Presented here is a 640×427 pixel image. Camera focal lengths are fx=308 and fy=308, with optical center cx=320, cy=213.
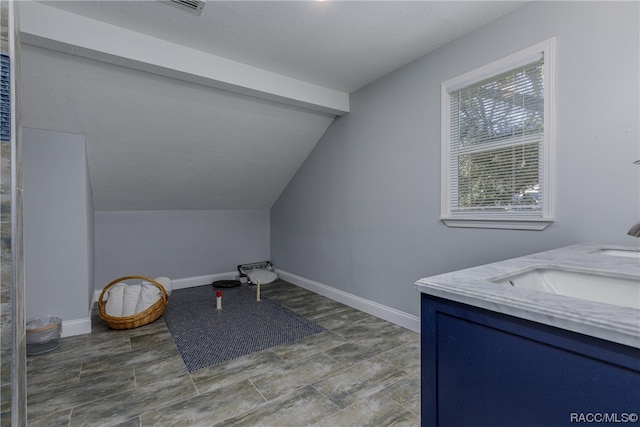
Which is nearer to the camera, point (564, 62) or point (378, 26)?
point (564, 62)

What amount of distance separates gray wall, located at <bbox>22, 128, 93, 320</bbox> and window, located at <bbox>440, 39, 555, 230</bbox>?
3.15 metres

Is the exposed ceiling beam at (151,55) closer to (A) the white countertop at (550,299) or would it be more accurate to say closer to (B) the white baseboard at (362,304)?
(B) the white baseboard at (362,304)

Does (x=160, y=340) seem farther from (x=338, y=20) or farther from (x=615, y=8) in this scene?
(x=615, y=8)

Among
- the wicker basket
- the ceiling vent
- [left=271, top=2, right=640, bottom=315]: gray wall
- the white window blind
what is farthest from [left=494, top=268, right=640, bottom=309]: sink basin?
the wicker basket

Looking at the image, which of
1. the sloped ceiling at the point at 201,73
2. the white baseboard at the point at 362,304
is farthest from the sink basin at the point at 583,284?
the sloped ceiling at the point at 201,73

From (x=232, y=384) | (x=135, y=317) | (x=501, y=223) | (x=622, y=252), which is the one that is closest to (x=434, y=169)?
(x=501, y=223)

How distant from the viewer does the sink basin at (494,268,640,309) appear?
3.31 feet

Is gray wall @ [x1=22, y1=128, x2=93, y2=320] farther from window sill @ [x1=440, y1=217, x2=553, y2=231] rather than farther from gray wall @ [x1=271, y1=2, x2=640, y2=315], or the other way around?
window sill @ [x1=440, y1=217, x2=553, y2=231]

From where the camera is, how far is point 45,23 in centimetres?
193

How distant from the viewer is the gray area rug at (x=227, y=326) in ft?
7.87

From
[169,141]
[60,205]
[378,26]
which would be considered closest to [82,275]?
[60,205]

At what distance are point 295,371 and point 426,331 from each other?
144 centimetres

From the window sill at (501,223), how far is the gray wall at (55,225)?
316 centimetres

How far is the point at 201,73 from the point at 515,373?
2730 millimetres
